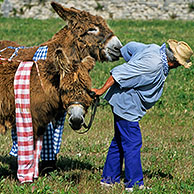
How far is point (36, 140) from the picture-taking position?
14.5 ft

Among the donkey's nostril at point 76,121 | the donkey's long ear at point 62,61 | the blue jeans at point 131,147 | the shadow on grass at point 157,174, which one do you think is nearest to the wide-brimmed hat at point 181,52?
the blue jeans at point 131,147

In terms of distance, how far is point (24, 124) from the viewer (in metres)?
4.09

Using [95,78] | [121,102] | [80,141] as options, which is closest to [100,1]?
[95,78]

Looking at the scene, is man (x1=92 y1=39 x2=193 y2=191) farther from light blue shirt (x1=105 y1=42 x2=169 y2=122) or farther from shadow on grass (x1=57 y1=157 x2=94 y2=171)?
shadow on grass (x1=57 y1=157 x2=94 y2=171)

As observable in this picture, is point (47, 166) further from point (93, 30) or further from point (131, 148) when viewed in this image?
point (93, 30)

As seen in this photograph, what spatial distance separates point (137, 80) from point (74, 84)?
859mm

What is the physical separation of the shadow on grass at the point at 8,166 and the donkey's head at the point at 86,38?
5.77 feet

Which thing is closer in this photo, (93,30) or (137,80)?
(137,80)

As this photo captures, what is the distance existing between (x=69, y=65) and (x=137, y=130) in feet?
4.07

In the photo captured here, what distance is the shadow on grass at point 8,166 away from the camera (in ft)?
16.9

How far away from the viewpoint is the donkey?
3.80 m

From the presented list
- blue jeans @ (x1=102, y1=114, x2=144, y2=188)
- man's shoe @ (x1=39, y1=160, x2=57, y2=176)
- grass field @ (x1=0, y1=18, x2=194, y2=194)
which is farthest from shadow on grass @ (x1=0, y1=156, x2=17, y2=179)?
blue jeans @ (x1=102, y1=114, x2=144, y2=188)

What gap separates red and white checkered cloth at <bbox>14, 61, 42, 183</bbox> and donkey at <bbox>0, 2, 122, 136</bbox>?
3.2 inches

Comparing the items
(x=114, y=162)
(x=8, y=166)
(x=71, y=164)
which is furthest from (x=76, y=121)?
(x=8, y=166)
